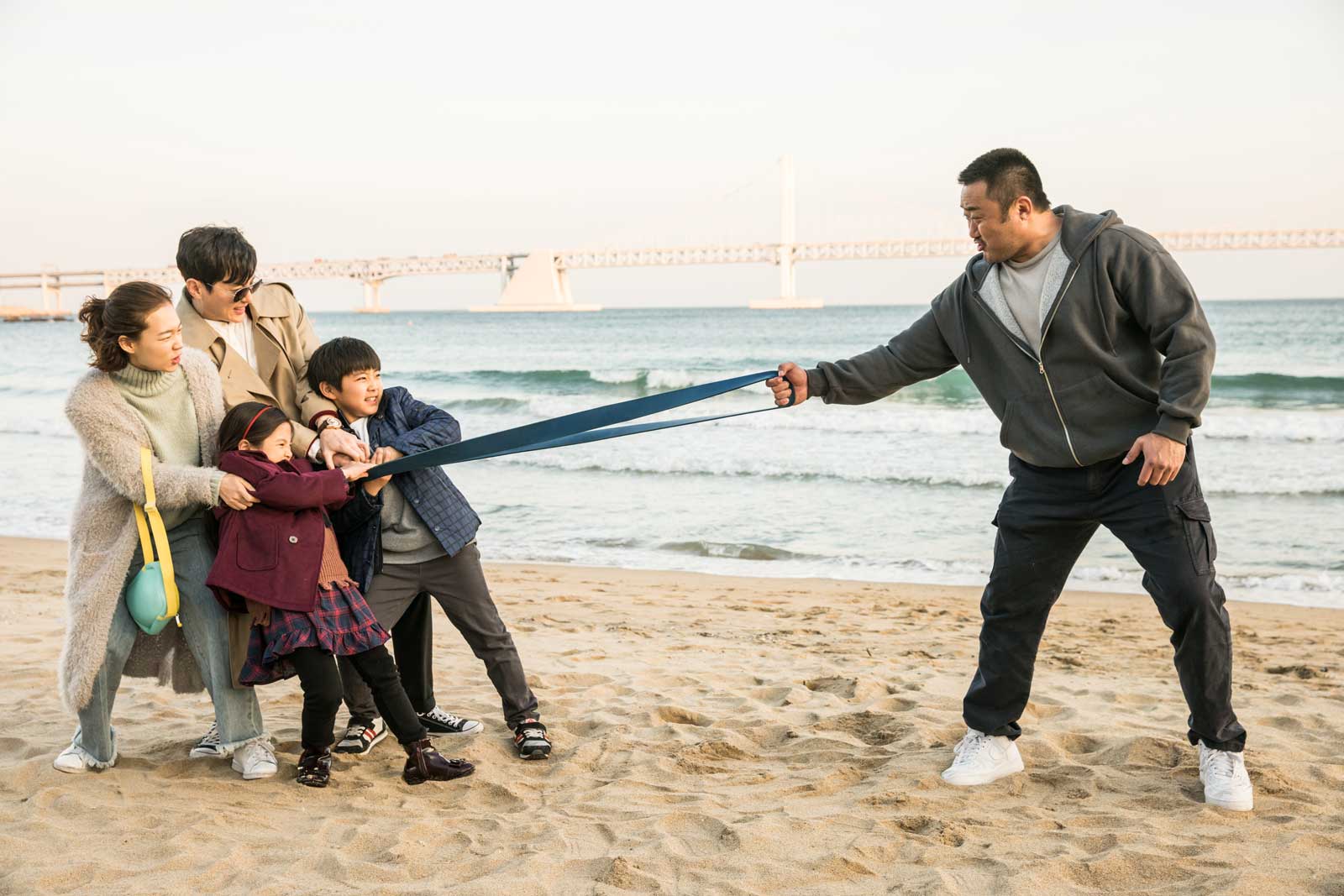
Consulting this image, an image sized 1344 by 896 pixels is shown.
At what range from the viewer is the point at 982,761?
120 inches

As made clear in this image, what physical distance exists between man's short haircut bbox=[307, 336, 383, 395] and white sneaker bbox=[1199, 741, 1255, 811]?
8.34 feet

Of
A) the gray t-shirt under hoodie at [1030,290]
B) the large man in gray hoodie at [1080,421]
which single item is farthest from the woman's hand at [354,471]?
the gray t-shirt under hoodie at [1030,290]

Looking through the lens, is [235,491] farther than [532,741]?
No

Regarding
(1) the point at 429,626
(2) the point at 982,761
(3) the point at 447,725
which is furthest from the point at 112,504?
(2) the point at 982,761

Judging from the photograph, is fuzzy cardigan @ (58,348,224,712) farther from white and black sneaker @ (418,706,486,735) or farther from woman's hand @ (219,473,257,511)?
white and black sneaker @ (418,706,486,735)

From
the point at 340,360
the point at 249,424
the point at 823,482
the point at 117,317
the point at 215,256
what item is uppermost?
the point at 215,256

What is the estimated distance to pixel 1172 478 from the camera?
2664 millimetres

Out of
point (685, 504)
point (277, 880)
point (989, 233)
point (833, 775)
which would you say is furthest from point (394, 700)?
point (685, 504)

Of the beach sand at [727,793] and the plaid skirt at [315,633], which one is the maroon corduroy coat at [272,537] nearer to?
the plaid skirt at [315,633]

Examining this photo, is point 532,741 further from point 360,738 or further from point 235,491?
point 235,491

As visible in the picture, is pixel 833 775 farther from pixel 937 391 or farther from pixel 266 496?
pixel 937 391

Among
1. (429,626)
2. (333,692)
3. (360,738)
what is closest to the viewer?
(333,692)

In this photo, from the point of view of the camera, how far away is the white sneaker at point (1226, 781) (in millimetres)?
2717

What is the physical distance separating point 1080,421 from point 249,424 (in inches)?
88.1
